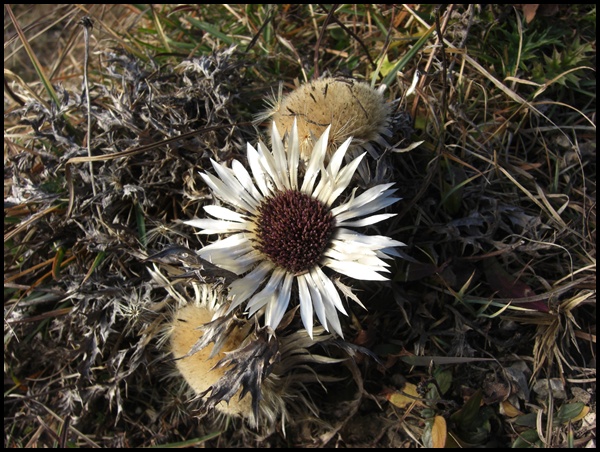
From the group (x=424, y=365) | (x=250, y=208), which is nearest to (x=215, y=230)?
(x=250, y=208)

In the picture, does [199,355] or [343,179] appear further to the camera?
[199,355]

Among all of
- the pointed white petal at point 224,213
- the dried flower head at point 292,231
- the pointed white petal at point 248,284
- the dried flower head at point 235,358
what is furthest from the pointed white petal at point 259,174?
the dried flower head at point 235,358

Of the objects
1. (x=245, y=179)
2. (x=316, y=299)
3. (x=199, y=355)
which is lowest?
(x=199, y=355)

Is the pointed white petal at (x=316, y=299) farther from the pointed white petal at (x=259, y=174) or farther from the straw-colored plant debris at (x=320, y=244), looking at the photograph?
the pointed white petal at (x=259, y=174)

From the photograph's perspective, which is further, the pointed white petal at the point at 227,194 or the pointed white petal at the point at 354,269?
the pointed white petal at the point at 227,194

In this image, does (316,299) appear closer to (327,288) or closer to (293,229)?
(327,288)

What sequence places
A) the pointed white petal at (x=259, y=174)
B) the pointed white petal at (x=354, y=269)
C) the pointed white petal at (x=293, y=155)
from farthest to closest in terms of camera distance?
the pointed white petal at (x=259, y=174) < the pointed white petal at (x=293, y=155) < the pointed white petal at (x=354, y=269)

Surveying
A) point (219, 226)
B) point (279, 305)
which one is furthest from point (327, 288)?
point (219, 226)
